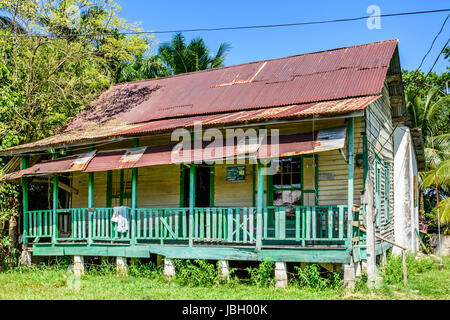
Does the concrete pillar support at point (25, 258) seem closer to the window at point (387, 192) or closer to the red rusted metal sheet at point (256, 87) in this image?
the red rusted metal sheet at point (256, 87)

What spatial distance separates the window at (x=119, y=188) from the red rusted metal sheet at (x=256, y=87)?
5.15 ft

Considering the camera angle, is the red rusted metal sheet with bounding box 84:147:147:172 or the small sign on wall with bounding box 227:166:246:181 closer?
the red rusted metal sheet with bounding box 84:147:147:172

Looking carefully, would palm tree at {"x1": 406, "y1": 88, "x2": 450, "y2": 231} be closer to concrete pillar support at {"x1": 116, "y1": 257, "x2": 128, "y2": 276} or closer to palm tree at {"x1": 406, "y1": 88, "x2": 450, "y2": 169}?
palm tree at {"x1": 406, "y1": 88, "x2": 450, "y2": 169}

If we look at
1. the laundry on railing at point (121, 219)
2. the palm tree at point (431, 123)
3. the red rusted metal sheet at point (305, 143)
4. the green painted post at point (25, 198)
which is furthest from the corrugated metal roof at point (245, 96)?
the palm tree at point (431, 123)

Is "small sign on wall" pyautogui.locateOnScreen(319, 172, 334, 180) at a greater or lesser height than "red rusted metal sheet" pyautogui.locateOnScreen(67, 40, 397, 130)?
lesser

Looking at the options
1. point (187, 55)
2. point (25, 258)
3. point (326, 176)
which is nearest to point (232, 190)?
point (326, 176)

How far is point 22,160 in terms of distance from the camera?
525 inches

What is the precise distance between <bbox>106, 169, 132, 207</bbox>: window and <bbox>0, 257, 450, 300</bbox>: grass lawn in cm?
292

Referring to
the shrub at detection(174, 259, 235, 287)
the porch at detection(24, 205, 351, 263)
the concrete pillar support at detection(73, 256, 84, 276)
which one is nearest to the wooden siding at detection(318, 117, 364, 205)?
the porch at detection(24, 205, 351, 263)

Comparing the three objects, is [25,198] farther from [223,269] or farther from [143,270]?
[223,269]

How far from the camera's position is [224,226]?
9.98 meters

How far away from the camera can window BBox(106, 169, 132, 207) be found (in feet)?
44.5
